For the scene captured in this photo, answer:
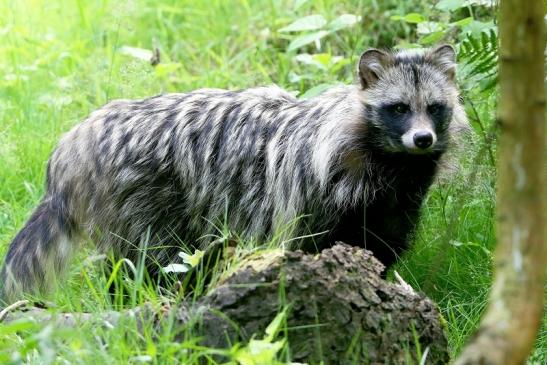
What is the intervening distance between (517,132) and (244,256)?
6.26 ft

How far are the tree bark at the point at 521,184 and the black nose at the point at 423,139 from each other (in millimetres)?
2602

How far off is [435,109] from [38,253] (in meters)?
2.29

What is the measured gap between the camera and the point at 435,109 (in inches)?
197

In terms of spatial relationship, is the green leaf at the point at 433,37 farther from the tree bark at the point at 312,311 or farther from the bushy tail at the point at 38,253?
the tree bark at the point at 312,311

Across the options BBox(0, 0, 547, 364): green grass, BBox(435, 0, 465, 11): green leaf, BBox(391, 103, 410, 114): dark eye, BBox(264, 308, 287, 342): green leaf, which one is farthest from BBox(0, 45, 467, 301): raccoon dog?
BBox(264, 308, 287, 342): green leaf

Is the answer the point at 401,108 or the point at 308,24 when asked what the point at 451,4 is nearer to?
the point at 401,108

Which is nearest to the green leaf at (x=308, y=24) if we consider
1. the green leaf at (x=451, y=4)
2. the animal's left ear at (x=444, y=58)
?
the green leaf at (x=451, y=4)

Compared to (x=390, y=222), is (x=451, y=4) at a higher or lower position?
higher

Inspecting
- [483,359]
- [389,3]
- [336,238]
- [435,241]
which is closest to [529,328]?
[483,359]

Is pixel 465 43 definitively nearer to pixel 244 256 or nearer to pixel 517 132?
pixel 244 256

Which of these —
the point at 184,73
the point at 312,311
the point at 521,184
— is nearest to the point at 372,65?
the point at 312,311

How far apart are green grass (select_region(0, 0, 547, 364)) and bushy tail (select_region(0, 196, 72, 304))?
5.4 inches

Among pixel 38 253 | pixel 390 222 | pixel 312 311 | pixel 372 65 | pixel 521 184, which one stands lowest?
pixel 38 253

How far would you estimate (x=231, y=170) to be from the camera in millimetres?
5309
